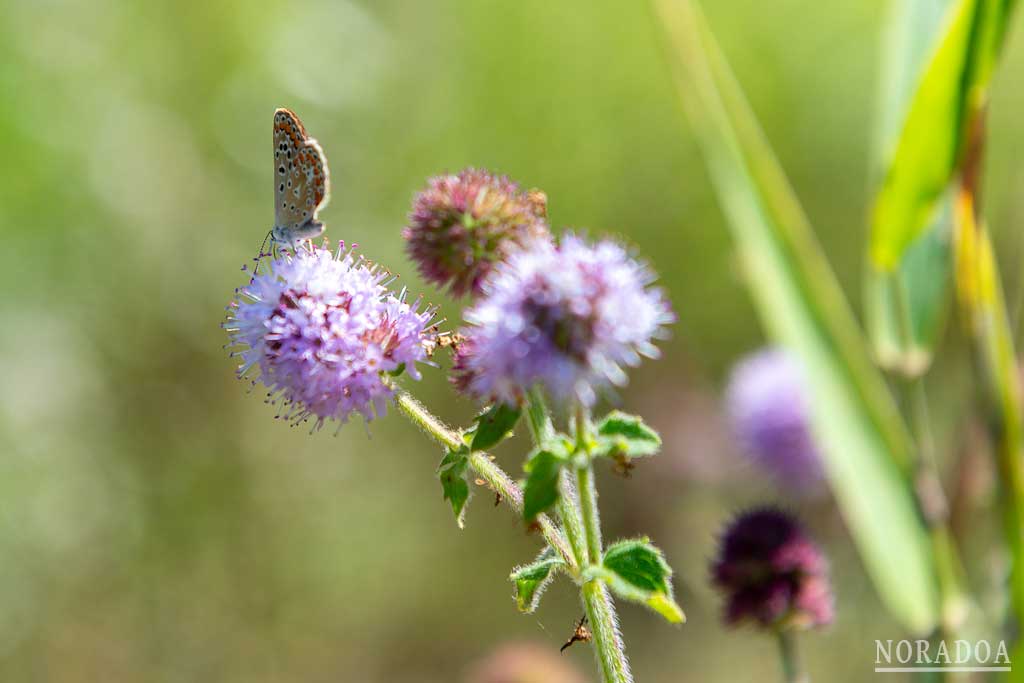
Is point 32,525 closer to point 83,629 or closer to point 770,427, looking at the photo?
point 83,629

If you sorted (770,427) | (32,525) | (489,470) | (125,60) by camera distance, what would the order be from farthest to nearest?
(125,60) → (32,525) → (770,427) → (489,470)

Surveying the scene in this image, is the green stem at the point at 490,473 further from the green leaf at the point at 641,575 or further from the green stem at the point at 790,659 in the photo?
the green stem at the point at 790,659

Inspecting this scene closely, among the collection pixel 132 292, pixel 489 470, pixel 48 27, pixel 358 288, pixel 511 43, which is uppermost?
pixel 511 43

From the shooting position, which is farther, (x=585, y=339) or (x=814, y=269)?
(x=814, y=269)

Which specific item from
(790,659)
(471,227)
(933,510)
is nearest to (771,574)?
(790,659)

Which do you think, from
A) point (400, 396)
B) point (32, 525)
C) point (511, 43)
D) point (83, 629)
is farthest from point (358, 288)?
point (511, 43)

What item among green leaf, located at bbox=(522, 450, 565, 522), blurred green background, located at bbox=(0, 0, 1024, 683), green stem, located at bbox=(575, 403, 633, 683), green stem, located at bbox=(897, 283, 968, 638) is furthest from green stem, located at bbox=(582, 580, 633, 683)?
blurred green background, located at bbox=(0, 0, 1024, 683)

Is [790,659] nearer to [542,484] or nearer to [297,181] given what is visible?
[542,484]

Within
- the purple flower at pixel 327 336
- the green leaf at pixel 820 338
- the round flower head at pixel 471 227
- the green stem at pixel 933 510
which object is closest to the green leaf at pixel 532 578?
the purple flower at pixel 327 336

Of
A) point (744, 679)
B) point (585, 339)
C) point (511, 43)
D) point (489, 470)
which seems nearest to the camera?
point (585, 339)

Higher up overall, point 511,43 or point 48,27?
point 511,43
